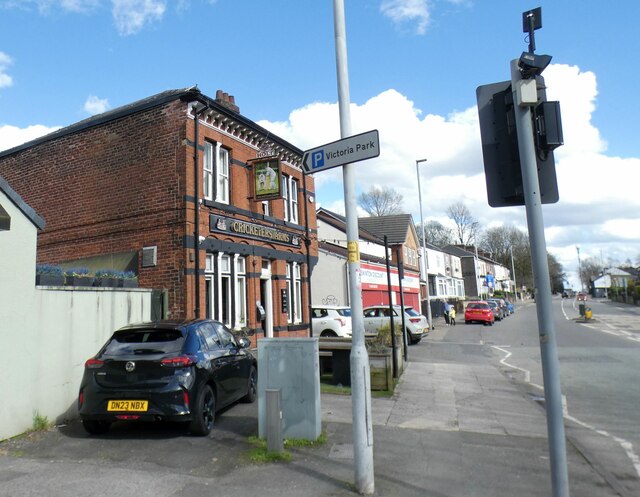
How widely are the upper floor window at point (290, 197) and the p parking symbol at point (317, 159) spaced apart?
1236 cm

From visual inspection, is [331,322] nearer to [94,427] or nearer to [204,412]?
[204,412]

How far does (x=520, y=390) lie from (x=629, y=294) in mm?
63071

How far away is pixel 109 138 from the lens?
1402 centimetres

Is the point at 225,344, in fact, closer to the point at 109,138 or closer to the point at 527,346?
the point at 109,138

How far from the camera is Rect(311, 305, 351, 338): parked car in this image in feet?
63.7

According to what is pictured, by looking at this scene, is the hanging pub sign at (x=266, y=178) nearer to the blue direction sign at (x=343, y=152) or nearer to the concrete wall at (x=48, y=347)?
the concrete wall at (x=48, y=347)

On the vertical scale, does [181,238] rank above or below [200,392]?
above

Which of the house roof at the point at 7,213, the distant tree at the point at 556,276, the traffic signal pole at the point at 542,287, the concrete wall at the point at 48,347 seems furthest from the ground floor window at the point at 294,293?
the distant tree at the point at 556,276

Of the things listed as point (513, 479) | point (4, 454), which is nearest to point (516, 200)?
point (513, 479)

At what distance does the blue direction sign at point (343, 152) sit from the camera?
4.76 m

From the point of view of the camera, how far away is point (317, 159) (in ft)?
16.9

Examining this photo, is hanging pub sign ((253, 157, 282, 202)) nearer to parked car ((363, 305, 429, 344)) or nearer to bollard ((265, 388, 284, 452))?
parked car ((363, 305, 429, 344))

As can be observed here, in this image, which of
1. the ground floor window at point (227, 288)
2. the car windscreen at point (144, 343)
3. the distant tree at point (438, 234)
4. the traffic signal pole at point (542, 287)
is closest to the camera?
the traffic signal pole at point (542, 287)

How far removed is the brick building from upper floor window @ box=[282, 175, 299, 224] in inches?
31.5
